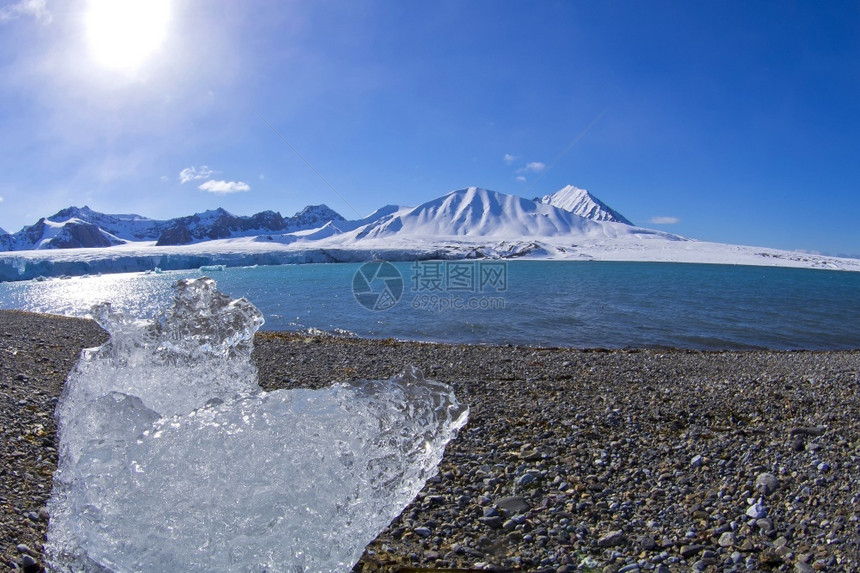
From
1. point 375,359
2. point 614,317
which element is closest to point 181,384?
point 375,359

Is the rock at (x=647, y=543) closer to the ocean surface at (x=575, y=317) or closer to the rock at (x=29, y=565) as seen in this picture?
the rock at (x=29, y=565)

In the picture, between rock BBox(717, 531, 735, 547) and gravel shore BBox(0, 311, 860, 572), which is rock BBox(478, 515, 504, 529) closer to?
gravel shore BBox(0, 311, 860, 572)

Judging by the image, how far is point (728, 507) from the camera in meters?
4.26

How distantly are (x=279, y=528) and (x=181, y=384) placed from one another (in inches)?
203

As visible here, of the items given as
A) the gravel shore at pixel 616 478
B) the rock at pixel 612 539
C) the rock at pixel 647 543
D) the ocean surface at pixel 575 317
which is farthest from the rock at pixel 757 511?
the ocean surface at pixel 575 317

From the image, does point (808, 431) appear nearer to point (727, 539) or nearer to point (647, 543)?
point (727, 539)

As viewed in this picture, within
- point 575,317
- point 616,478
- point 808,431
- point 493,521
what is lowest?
point 493,521

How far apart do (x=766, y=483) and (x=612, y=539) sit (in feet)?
6.18

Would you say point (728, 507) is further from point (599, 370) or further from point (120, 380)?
point (120, 380)

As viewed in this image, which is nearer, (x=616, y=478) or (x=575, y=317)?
(x=616, y=478)

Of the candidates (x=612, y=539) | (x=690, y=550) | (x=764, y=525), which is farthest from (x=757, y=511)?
(x=612, y=539)

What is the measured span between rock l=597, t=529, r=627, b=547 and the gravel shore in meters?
0.01

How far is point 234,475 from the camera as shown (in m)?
4.51

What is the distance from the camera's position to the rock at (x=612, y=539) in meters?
3.86
